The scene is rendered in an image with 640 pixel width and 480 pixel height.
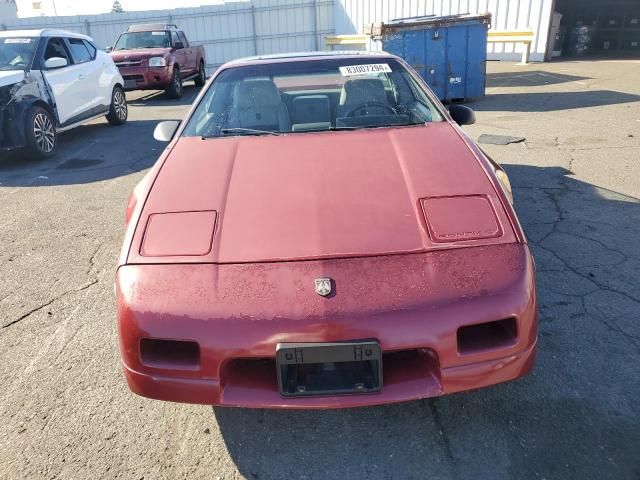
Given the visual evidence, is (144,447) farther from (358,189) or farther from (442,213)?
(442,213)

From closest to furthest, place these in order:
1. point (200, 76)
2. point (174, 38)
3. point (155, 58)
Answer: point (155, 58) → point (174, 38) → point (200, 76)

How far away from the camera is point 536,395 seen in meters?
2.43

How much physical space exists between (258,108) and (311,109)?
1.17 feet

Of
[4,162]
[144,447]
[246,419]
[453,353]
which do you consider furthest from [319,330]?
[4,162]

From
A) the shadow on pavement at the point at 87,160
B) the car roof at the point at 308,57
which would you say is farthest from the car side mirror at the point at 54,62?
the car roof at the point at 308,57

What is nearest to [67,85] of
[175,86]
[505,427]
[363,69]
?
[175,86]

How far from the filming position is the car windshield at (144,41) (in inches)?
511

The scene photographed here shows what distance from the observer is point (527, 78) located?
13.1 meters

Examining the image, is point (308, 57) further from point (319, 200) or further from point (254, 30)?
point (254, 30)

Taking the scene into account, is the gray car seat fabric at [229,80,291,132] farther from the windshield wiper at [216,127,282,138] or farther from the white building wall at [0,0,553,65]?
the white building wall at [0,0,553,65]

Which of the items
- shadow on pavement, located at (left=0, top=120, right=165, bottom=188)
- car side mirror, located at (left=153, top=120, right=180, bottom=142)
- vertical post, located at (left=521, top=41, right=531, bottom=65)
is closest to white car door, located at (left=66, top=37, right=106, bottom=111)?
shadow on pavement, located at (left=0, top=120, right=165, bottom=188)

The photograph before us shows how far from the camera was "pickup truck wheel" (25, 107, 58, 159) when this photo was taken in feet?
22.8

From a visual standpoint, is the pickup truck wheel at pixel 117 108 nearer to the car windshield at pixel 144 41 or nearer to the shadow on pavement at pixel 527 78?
the car windshield at pixel 144 41

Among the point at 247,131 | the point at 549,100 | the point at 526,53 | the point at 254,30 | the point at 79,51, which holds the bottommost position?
the point at 549,100
